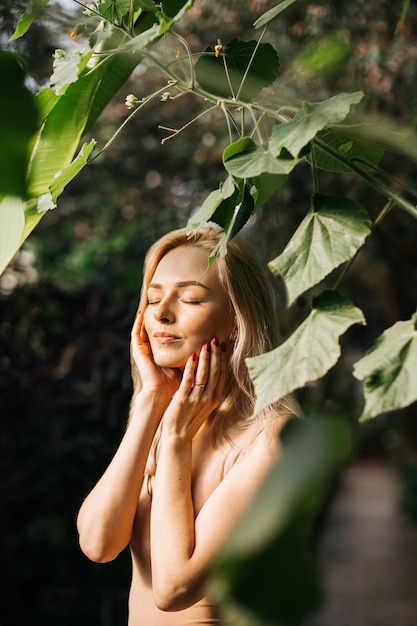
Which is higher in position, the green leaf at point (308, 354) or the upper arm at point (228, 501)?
the green leaf at point (308, 354)

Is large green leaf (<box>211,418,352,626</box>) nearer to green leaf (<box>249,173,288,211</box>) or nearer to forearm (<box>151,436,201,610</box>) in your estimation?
green leaf (<box>249,173,288,211</box>)

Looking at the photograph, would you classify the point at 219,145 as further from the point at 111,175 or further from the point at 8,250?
the point at 8,250

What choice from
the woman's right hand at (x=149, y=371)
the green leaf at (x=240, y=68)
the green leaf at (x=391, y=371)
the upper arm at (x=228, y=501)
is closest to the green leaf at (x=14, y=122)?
the green leaf at (x=391, y=371)

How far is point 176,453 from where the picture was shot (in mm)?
1491

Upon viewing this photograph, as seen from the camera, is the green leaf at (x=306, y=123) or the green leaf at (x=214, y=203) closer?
the green leaf at (x=306, y=123)

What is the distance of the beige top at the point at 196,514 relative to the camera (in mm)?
1524

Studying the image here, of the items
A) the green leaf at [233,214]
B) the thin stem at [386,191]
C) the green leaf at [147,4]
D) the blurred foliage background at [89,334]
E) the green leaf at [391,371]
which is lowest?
the blurred foliage background at [89,334]

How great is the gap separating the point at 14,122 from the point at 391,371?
468 millimetres

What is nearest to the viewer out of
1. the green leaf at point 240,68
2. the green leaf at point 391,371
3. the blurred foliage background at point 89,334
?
the green leaf at point 391,371

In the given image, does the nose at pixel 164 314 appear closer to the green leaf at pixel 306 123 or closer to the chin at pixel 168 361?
the chin at pixel 168 361

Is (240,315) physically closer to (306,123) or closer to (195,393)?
(195,393)

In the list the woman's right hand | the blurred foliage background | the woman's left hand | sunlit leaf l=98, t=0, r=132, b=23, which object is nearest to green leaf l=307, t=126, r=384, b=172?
sunlit leaf l=98, t=0, r=132, b=23

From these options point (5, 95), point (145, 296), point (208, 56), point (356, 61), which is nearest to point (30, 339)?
point (356, 61)

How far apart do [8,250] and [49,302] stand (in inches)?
177
